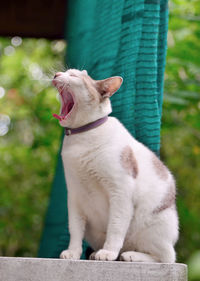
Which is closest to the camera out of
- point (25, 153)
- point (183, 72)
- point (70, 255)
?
point (70, 255)

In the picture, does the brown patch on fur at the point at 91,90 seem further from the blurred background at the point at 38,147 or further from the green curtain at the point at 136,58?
the blurred background at the point at 38,147

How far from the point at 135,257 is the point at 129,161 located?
404 mm

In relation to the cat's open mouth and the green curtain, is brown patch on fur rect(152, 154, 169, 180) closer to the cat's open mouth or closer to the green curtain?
the green curtain

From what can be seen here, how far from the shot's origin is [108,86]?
1.89 meters

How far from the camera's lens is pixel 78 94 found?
6.07 ft

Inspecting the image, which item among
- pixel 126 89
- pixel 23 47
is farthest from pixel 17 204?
pixel 126 89

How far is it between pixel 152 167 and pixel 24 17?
3.21 m

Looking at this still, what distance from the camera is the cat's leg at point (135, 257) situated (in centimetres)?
184

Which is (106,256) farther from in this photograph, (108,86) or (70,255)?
(108,86)

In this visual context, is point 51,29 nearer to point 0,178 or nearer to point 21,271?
point 0,178

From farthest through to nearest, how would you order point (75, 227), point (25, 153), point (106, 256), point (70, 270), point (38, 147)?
point (25, 153) < point (38, 147) < point (75, 227) < point (106, 256) < point (70, 270)

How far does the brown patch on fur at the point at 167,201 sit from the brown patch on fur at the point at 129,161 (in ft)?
0.59


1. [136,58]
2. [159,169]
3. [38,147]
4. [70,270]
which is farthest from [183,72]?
[70,270]

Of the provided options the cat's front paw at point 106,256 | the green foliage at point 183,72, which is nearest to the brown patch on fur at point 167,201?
the cat's front paw at point 106,256
